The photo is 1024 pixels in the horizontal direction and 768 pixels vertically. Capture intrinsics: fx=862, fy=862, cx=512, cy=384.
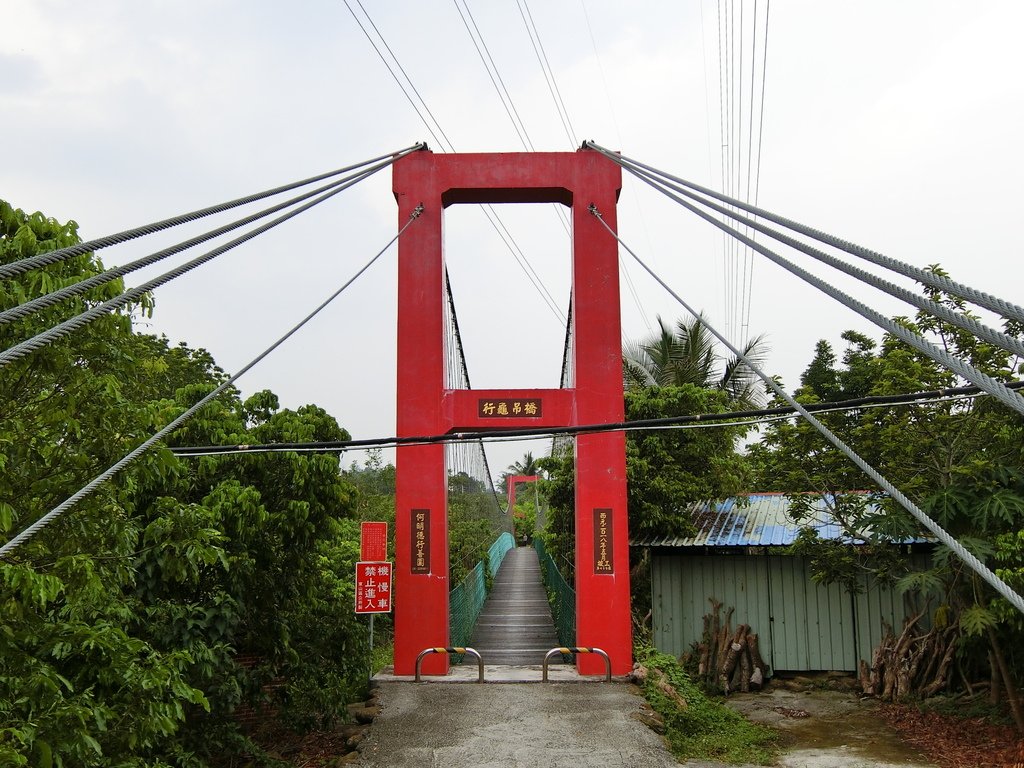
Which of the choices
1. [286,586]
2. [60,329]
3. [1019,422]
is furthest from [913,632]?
[60,329]

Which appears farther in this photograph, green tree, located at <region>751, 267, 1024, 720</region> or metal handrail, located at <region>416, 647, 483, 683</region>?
metal handrail, located at <region>416, 647, 483, 683</region>

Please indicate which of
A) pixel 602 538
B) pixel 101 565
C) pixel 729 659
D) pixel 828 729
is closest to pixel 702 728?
pixel 828 729

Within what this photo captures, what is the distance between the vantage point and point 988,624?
310 inches

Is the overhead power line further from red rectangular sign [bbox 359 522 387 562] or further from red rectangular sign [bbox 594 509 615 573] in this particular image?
red rectangular sign [bbox 594 509 615 573]

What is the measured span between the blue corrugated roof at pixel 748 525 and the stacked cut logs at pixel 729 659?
976mm

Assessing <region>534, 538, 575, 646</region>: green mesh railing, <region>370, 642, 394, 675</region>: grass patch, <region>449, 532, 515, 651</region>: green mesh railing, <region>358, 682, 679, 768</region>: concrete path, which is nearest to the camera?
<region>358, 682, 679, 768</region>: concrete path

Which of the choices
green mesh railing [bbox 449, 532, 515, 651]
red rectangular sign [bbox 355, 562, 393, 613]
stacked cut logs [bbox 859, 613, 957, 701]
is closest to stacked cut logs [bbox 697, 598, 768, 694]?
stacked cut logs [bbox 859, 613, 957, 701]

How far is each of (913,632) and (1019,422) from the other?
3.40m

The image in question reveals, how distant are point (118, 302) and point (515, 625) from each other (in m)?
12.2

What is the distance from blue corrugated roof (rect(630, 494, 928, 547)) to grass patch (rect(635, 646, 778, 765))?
2.20m

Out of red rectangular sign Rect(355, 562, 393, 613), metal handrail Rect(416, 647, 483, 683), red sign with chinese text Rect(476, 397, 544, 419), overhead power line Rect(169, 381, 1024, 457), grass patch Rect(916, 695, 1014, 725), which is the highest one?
red sign with chinese text Rect(476, 397, 544, 419)

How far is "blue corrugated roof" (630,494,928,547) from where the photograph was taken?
36.9 feet

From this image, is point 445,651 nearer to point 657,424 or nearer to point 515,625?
point 657,424

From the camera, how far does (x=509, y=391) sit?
10.1m
